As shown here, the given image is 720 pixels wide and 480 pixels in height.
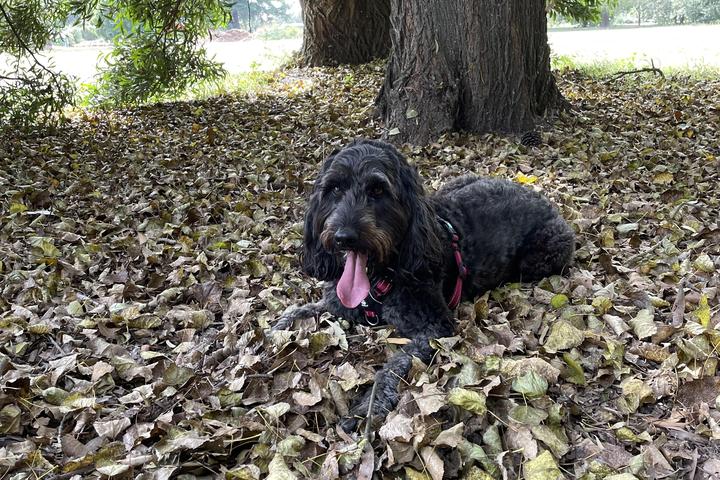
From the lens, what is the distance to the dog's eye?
12.3 ft

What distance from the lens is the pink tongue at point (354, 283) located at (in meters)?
3.83

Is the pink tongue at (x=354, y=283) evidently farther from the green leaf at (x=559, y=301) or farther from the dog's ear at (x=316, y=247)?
the green leaf at (x=559, y=301)

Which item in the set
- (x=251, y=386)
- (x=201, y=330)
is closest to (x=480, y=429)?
(x=251, y=386)

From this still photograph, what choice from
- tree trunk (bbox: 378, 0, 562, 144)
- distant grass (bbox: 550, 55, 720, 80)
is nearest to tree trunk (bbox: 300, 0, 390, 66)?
distant grass (bbox: 550, 55, 720, 80)

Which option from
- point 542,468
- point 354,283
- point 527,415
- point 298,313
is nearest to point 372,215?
point 354,283

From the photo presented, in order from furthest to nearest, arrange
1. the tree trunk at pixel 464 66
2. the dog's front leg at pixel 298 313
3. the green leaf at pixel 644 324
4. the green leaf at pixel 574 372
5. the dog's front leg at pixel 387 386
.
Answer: the tree trunk at pixel 464 66
the dog's front leg at pixel 298 313
the green leaf at pixel 644 324
the green leaf at pixel 574 372
the dog's front leg at pixel 387 386

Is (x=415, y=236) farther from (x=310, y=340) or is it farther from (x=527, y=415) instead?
(x=527, y=415)

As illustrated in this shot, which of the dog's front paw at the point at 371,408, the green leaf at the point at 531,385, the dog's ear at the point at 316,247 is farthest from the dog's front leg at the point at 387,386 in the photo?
the dog's ear at the point at 316,247

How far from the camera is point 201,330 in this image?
14.2ft

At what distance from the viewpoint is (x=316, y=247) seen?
4.14 metres

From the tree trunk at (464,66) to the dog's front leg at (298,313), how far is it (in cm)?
459

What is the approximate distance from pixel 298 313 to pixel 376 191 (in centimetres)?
116

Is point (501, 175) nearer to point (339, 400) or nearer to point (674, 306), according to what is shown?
point (674, 306)

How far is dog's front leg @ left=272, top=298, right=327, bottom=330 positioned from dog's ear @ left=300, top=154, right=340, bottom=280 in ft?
0.96
